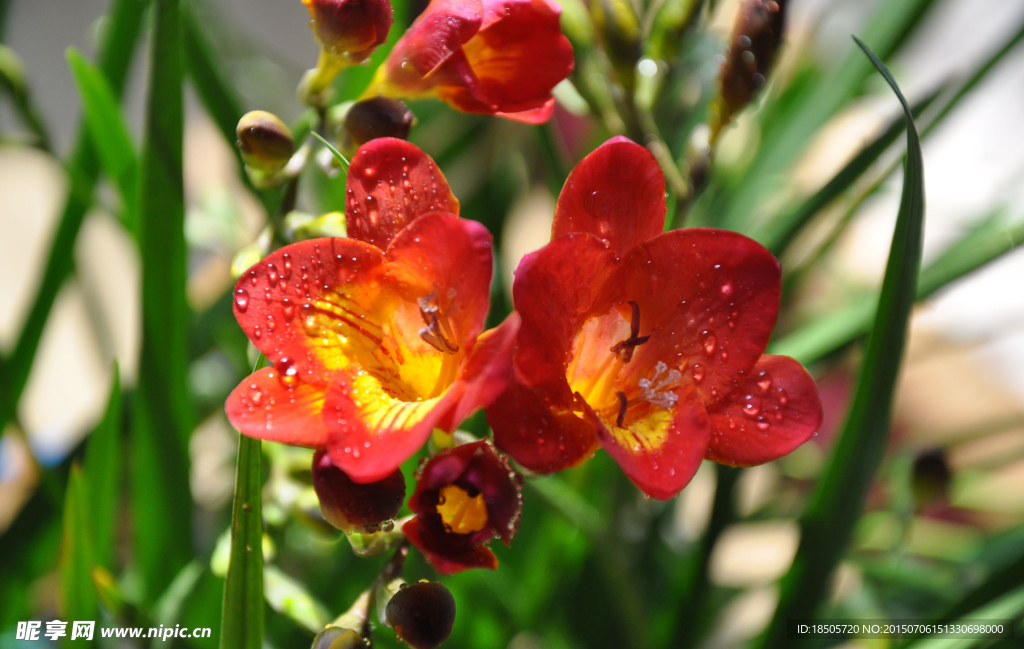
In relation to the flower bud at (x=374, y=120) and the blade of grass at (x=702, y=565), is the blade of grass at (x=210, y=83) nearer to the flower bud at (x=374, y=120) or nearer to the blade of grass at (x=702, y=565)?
the flower bud at (x=374, y=120)

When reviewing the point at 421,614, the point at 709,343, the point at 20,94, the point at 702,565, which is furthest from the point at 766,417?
the point at 20,94

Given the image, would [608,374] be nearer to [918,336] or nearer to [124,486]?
[124,486]

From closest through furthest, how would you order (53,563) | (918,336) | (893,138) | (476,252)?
(476,252) < (893,138) < (53,563) < (918,336)

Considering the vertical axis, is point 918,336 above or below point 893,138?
below

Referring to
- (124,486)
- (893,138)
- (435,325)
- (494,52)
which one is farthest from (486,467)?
(124,486)

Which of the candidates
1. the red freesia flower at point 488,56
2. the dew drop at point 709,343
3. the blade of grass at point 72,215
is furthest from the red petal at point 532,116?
the blade of grass at point 72,215

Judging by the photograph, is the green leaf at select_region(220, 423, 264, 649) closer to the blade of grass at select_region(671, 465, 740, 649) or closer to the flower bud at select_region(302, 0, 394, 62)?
the flower bud at select_region(302, 0, 394, 62)

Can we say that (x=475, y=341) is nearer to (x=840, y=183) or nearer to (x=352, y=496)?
(x=352, y=496)
